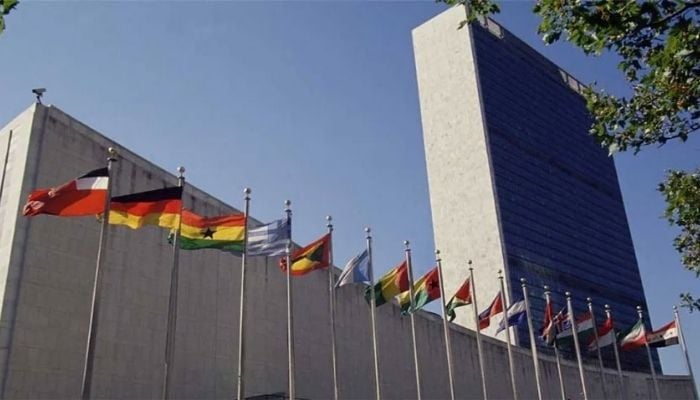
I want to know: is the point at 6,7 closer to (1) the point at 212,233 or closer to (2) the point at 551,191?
(1) the point at 212,233

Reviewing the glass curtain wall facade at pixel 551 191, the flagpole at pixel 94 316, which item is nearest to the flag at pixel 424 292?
the flagpole at pixel 94 316

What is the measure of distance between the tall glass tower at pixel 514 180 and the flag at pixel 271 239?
80194 millimetres

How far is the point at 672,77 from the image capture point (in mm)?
11227

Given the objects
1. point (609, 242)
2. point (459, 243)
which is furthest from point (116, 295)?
point (609, 242)

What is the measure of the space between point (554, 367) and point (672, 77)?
147ft

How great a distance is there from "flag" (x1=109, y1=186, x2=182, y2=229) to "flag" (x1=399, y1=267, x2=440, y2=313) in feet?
37.1

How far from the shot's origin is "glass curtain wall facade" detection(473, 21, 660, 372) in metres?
113

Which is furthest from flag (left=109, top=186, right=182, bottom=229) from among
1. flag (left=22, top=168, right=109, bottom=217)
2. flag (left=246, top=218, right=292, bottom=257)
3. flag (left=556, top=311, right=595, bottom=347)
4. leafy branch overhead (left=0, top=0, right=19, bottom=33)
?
flag (left=556, top=311, right=595, bottom=347)

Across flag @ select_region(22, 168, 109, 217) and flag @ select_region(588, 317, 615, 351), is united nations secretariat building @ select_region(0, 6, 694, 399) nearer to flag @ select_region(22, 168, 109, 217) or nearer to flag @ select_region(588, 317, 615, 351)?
flag @ select_region(588, 317, 615, 351)

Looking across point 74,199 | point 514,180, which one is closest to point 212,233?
point 74,199

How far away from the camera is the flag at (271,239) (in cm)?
2020

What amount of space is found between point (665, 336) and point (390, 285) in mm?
18921

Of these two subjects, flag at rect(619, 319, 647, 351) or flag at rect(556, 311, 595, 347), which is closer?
flag at rect(556, 311, 595, 347)

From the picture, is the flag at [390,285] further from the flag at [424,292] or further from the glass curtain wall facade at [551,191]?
the glass curtain wall facade at [551,191]
